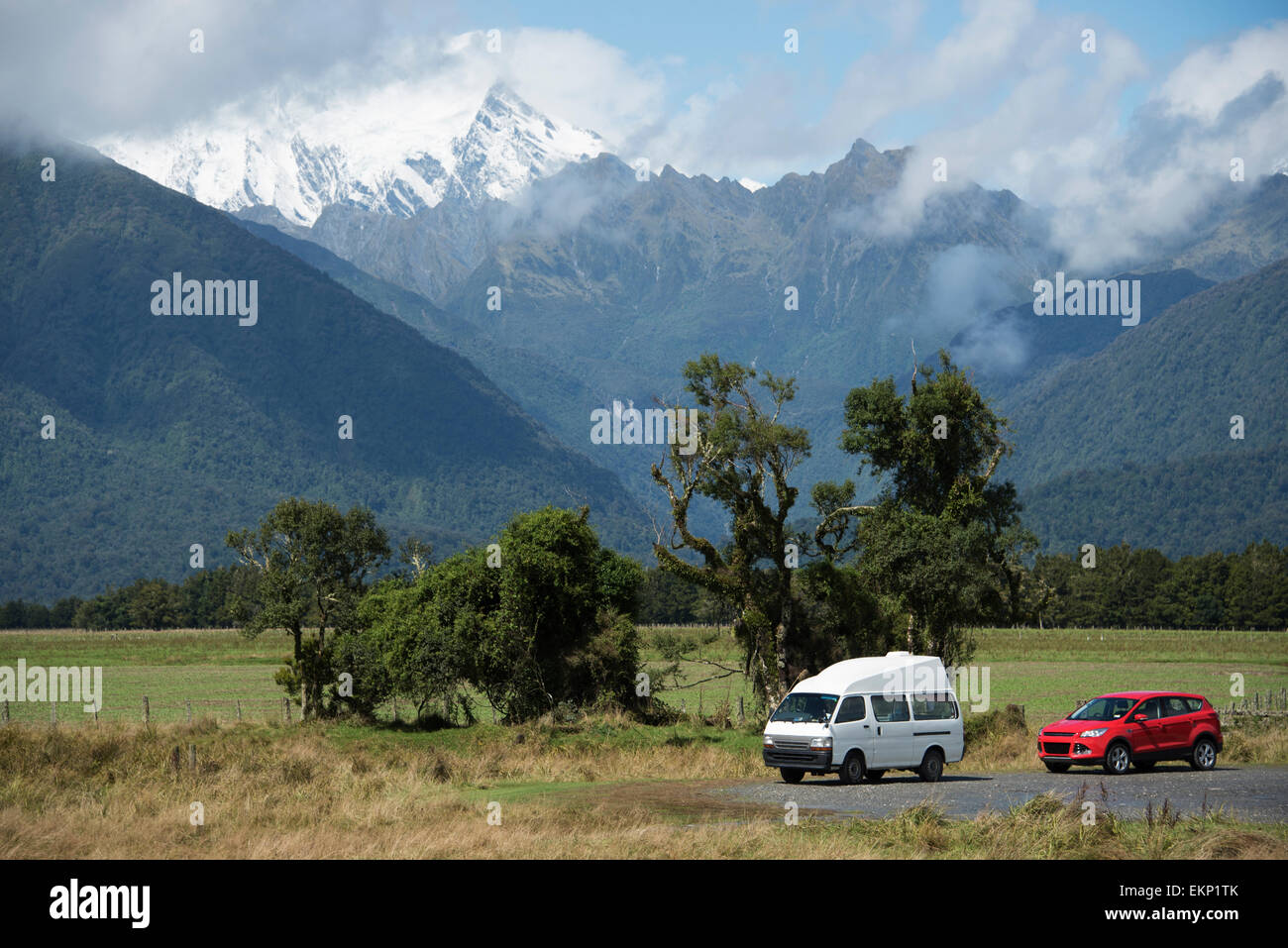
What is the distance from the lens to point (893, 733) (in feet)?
89.9

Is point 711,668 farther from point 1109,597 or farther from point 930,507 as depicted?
point 1109,597

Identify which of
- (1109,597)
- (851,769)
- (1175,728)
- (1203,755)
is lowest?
(1109,597)

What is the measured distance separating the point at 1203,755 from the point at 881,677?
8.42 m

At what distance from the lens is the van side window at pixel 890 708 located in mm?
27344

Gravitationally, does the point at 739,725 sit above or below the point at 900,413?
below

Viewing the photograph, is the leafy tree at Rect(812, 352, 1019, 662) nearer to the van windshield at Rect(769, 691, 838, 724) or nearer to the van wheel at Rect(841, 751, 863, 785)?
the van windshield at Rect(769, 691, 838, 724)

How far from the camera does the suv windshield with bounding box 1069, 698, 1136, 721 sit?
29.2 m

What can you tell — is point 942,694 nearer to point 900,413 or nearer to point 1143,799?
point 1143,799

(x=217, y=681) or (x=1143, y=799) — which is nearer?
(x=1143, y=799)

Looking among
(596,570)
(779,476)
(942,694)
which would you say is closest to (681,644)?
Answer: (596,570)

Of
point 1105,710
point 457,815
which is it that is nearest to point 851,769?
point 1105,710

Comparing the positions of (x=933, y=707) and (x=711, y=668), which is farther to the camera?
(x=711, y=668)

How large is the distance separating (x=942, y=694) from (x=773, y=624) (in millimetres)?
14002
